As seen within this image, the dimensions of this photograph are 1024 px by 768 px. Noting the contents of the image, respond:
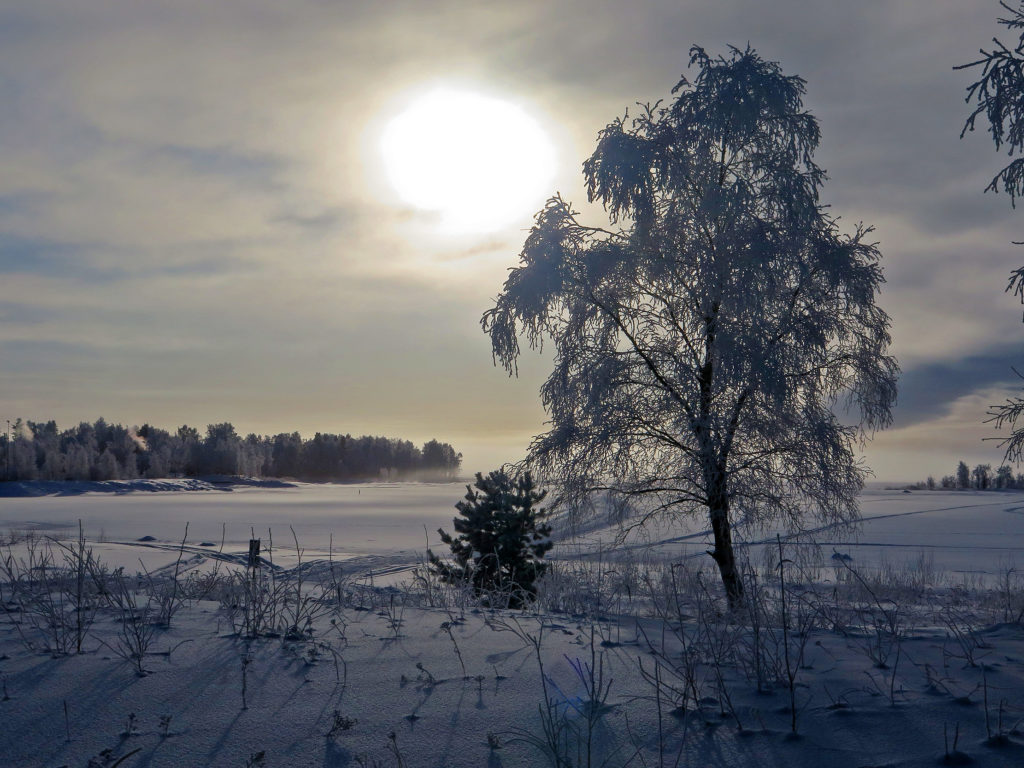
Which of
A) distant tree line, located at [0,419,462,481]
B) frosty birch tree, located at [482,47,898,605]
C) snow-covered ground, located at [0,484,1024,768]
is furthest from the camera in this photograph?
distant tree line, located at [0,419,462,481]

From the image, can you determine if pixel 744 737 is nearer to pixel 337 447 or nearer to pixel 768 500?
pixel 768 500

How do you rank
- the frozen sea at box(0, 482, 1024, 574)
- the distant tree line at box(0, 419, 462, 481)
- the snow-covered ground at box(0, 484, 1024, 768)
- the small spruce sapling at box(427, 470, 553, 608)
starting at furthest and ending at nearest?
1. the distant tree line at box(0, 419, 462, 481)
2. the frozen sea at box(0, 482, 1024, 574)
3. the small spruce sapling at box(427, 470, 553, 608)
4. the snow-covered ground at box(0, 484, 1024, 768)

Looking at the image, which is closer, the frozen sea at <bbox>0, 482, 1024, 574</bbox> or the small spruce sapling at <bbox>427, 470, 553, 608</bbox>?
the small spruce sapling at <bbox>427, 470, 553, 608</bbox>

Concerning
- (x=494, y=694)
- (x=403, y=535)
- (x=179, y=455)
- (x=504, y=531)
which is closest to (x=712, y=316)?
(x=504, y=531)

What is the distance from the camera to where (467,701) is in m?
3.40

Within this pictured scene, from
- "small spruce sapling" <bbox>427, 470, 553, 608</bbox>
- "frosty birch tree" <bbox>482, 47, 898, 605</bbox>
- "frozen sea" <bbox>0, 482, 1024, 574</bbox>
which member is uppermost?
"frosty birch tree" <bbox>482, 47, 898, 605</bbox>

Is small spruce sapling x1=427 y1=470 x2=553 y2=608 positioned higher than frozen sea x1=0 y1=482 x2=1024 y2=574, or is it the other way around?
small spruce sapling x1=427 y1=470 x2=553 y2=608

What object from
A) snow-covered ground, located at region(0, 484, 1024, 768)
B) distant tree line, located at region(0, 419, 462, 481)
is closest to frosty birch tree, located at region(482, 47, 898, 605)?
snow-covered ground, located at region(0, 484, 1024, 768)

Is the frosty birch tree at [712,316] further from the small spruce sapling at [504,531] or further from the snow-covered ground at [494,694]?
the snow-covered ground at [494,694]

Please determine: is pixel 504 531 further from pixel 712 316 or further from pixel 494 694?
pixel 494 694

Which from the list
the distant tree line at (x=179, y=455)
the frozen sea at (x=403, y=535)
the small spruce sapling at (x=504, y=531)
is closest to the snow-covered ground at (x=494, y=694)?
the frozen sea at (x=403, y=535)

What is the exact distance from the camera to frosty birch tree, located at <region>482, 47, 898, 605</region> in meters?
11.1

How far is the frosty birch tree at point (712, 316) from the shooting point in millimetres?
11078

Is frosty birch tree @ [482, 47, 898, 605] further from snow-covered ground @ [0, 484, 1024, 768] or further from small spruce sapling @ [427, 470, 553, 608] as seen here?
snow-covered ground @ [0, 484, 1024, 768]
